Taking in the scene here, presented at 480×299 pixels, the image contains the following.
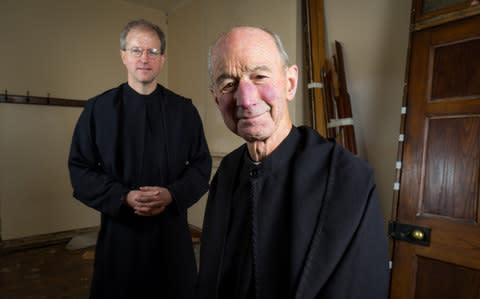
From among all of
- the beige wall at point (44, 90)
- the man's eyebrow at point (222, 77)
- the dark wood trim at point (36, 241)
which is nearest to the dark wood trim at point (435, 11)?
the man's eyebrow at point (222, 77)

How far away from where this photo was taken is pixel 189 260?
173 cm

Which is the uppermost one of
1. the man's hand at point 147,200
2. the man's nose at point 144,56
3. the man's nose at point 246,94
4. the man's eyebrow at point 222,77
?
the man's nose at point 144,56

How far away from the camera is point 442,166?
70.1 inches

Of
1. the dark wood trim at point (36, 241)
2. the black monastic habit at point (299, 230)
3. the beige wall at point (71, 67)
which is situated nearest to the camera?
the black monastic habit at point (299, 230)

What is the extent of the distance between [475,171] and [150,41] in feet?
6.28

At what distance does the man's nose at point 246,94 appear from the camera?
0.86 metres

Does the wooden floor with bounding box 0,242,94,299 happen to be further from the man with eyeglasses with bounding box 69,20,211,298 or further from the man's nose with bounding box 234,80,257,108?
the man's nose with bounding box 234,80,257,108

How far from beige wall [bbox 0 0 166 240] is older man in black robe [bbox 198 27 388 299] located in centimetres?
427

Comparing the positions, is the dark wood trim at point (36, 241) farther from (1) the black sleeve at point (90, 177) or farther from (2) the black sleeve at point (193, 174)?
(2) the black sleeve at point (193, 174)

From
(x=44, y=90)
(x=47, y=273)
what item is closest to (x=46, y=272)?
(x=47, y=273)

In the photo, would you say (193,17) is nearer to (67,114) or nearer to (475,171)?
(67,114)

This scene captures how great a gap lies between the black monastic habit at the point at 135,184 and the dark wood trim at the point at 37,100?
10.5 ft

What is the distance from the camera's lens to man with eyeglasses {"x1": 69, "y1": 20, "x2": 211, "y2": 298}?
5.23 feet

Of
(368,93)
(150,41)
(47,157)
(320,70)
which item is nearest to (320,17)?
(320,70)
